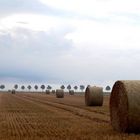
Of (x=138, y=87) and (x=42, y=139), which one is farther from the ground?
(x=138, y=87)

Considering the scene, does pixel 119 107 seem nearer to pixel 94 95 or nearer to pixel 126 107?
pixel 126 107

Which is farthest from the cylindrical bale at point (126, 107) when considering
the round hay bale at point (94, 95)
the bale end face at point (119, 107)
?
the round hay bale at point (94, 95)

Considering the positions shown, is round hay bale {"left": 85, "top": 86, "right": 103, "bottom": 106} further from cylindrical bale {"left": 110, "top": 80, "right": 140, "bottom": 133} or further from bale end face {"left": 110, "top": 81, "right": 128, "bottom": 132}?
cylindrical bale {"left": 110, "top": 80, "right": 140, "bottom": 133}

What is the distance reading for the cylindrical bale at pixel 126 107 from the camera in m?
16.7

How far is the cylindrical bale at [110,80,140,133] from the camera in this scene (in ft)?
54.9

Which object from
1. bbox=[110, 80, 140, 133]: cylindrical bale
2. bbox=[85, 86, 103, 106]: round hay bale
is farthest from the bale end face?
bbox=[85, 86, 103, 106]: round hay bale

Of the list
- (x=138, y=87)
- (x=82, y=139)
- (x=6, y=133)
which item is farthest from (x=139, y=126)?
(x=6, y=133)

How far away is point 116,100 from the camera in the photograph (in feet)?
62.6

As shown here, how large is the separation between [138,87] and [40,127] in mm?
4611

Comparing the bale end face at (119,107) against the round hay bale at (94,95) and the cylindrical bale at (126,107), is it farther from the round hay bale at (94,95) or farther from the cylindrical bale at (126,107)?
the round hay bale at (94,95)

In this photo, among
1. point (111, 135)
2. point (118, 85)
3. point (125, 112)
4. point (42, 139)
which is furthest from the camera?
point (118, 85)

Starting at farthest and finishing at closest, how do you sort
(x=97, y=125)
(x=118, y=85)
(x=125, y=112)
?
(x=97, y=125)
(x=118, y=85)
(x=125, y=112)

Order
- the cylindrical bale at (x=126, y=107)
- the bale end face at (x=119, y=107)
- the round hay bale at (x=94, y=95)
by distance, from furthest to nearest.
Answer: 1. the round hay bale at (x=94, y=95)
2. the bale end face at (x=119, y=107)
3. the cylindrical bale at (x=126, y=107)

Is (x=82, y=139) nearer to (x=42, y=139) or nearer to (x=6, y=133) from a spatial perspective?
(x=42, y=139)
